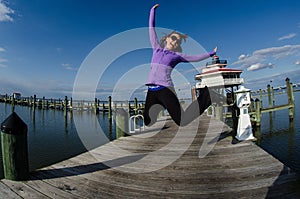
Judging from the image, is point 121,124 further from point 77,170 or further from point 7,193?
point 7,193

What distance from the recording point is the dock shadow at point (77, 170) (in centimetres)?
262

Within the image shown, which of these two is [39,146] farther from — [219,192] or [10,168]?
[219,192]

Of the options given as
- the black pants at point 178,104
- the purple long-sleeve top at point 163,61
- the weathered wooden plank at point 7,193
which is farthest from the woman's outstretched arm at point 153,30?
the weathered wooden plank at point 7,193

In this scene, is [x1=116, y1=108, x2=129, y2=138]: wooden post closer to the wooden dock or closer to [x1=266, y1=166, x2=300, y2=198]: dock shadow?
the wooden dock

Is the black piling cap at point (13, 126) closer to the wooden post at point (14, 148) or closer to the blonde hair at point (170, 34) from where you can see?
the wooden post at point (14, 148)

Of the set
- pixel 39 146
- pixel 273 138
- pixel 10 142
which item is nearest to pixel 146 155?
pixel 10 142

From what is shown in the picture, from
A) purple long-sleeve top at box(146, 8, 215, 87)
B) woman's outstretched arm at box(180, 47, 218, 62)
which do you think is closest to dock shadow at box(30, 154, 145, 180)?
purple long-sleeve top at box(146, 8, 215, 87)

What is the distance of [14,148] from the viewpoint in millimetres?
2391

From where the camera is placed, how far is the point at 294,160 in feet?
21.7

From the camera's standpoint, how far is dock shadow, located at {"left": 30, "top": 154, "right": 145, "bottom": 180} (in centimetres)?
262

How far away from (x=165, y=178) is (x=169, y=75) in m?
2.05

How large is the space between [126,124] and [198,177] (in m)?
3.58

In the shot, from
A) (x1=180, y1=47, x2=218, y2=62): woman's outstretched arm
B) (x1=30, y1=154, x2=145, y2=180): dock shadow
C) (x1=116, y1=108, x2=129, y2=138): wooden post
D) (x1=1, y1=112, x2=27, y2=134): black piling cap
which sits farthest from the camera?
(x1=116, y1=108, x2=129, y2=138): wooden post

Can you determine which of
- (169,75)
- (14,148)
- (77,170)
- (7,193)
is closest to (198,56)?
(169,75)
